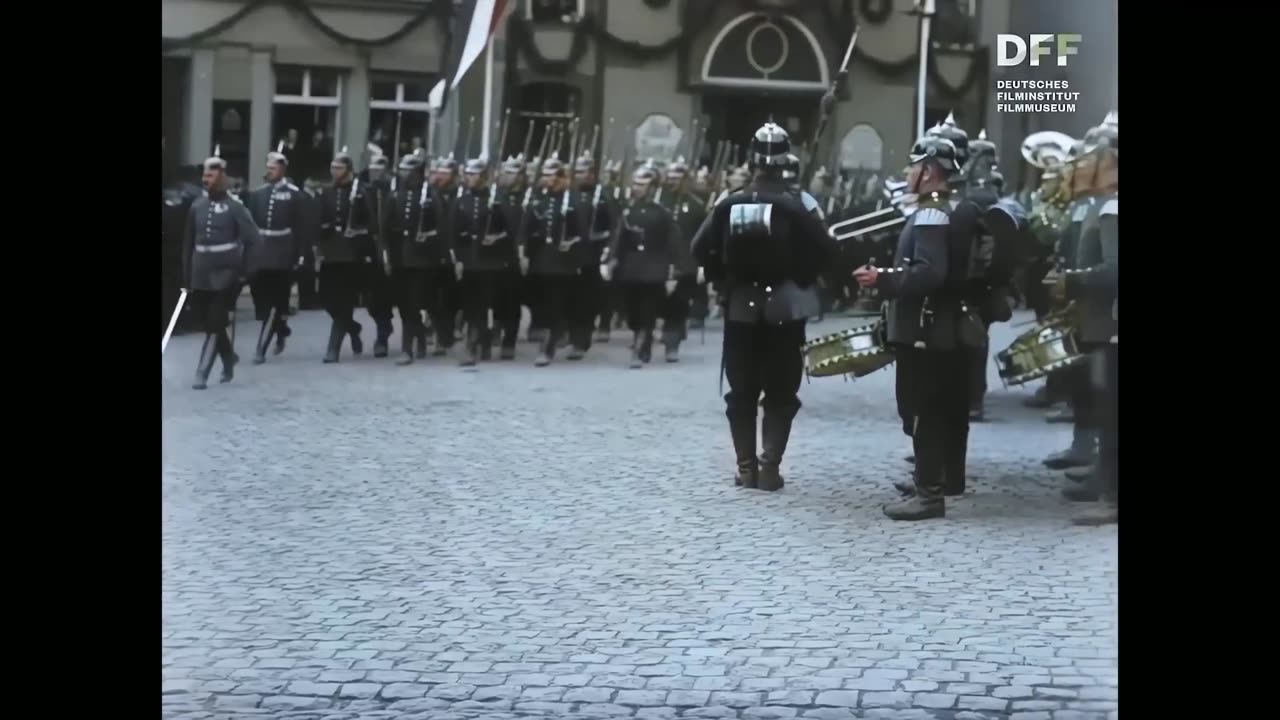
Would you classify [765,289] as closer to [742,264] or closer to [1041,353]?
[742,264]

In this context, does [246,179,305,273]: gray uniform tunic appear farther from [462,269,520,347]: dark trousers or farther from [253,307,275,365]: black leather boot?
[462,269,520,347]: dark trousers

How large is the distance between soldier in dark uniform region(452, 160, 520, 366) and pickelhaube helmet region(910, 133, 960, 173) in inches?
63.2

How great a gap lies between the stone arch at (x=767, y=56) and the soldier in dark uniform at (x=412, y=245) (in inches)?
46.7

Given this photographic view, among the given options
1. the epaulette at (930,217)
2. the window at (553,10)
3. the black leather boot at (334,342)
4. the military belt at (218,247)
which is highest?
the window at (553,10)

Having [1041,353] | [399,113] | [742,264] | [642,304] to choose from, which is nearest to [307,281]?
[399,113]

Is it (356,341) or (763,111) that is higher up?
(763,111)

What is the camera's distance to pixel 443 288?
874 centimetres

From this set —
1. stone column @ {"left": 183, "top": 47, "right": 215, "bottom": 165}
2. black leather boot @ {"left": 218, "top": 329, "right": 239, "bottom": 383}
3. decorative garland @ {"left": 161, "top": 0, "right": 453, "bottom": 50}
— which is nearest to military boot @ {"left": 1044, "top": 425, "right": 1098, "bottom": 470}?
decorative garland @ {"left": 161, "top": 0, "right": 453, "bottom": 50}

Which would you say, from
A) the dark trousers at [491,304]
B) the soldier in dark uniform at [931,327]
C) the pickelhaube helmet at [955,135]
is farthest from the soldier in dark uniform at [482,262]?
the pickelhaube helmet at [955,135]

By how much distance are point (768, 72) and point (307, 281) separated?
191 centimetres

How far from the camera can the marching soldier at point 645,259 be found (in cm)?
866

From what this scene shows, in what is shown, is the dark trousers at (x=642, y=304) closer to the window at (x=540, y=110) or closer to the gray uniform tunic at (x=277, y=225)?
the window at (x=540, y=110)

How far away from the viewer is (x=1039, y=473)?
28.1 feet
